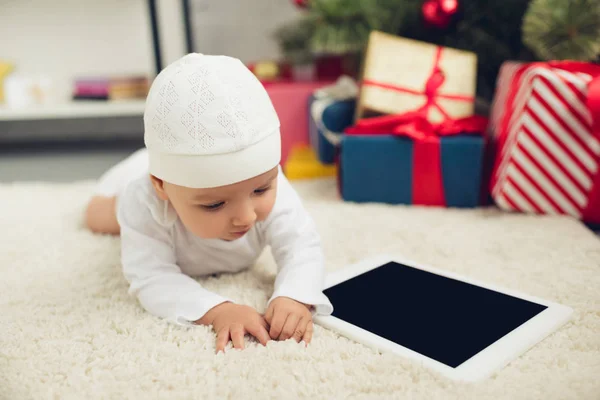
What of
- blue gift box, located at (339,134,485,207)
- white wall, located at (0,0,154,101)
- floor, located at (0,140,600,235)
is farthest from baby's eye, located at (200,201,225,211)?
white wall, located at (0,0,154,101)

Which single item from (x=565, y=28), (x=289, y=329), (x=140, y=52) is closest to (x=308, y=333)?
(x=289, y=329)

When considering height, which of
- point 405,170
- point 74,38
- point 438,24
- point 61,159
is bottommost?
point 61,159

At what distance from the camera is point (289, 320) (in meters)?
0.62

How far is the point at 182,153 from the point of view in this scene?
577 millimetres

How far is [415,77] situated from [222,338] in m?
0.88

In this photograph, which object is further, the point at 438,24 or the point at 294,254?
the point at 438,24

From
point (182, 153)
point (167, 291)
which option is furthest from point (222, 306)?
point (182, 153)

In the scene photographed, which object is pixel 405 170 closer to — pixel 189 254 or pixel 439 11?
pixel 439 11

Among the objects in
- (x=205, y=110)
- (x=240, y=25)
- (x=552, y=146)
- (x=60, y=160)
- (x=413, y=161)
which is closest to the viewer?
(x=205, y=110)

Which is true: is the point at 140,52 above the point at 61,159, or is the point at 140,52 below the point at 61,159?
above

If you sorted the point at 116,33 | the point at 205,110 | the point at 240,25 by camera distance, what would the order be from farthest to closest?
the point at 116,33, the point at 240,25, the point at 205,110

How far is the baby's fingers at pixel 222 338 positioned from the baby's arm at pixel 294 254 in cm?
6

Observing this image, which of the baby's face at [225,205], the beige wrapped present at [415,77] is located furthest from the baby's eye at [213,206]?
the beige wrapped present at [415,77]

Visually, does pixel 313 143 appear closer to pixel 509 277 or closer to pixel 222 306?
pixel 509 277
